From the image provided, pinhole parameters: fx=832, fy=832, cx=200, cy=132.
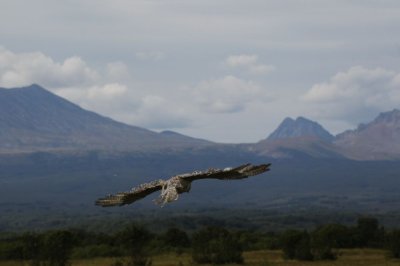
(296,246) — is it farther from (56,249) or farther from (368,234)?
(56,249)

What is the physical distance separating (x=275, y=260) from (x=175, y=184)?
69.9 m

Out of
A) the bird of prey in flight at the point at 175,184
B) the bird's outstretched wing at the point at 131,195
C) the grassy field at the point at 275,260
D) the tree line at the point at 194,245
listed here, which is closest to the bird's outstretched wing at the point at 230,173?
the bird of prey in flight at the point at 175,184

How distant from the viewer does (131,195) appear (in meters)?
19.4

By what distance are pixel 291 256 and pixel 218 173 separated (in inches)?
2797

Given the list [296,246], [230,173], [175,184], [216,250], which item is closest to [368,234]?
[296,246]

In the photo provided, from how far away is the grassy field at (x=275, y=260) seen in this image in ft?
257

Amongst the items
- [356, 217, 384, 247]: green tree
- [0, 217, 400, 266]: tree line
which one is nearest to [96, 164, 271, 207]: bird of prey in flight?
[0, 217, 400, 266]: tree line

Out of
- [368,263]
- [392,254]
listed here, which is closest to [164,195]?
[368,263]

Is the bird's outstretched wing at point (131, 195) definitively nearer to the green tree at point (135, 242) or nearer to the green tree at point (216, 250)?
the green tree at point (135, 242)

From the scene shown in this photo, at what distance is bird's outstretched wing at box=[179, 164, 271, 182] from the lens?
18406 millimetres

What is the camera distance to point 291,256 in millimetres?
88062

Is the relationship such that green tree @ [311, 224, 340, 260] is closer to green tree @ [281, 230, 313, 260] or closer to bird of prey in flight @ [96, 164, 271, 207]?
green tree @ [281, 230, 313, 260]

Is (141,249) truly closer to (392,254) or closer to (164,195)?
(392,254)

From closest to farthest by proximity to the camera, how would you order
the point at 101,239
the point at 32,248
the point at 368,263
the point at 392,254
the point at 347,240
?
the point at 368,263, the point at 32,248, the point at 392,254, the point at 347,240, the point at 101,239
